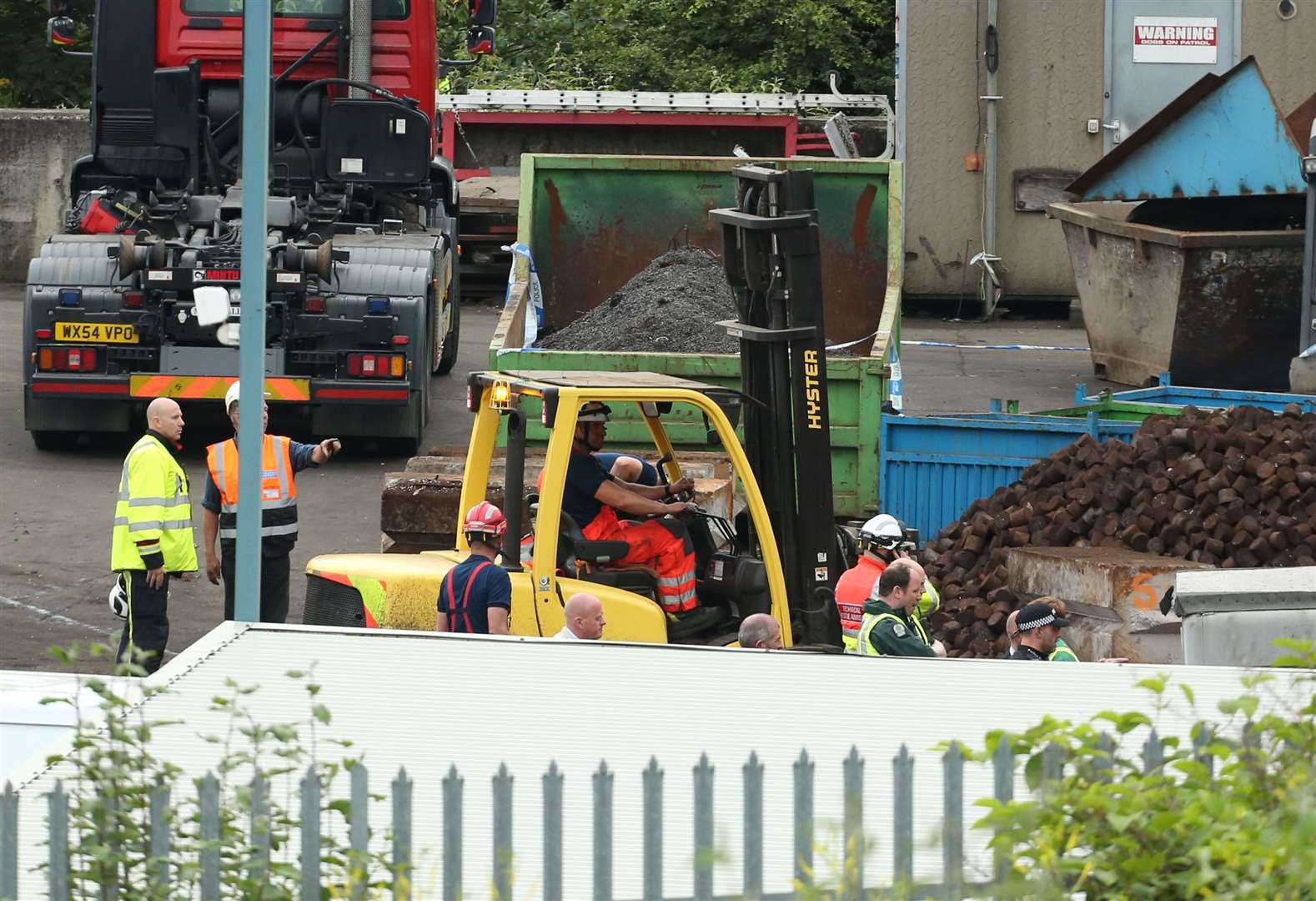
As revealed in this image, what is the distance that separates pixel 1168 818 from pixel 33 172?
1929cm

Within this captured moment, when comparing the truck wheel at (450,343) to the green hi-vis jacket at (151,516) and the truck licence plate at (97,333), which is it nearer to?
the truck licence plate at (97,333)

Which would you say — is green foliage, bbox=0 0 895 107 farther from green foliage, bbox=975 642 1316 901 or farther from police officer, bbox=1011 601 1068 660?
green foliage, bbox=975 642 1316 901

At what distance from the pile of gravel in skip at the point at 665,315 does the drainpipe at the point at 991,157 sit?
6888 mm

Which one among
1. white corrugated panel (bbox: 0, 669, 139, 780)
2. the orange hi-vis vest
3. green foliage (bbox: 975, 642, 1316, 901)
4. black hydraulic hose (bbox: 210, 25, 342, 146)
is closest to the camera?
green foliage (bbox: 975, 642, 1316, 901)

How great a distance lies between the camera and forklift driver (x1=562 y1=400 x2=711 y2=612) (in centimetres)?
684

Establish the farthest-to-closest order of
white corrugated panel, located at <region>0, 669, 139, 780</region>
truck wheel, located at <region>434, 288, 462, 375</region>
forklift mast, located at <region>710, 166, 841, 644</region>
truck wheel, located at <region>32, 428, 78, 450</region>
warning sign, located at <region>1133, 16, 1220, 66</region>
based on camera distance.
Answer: warning sign, located at <region>1133, 16, 1220, 66</region> → truck wheel, located at <region>434, 288, 462, 375</region> → truck wheel, located at <region>32, 428, 78, 450</region> → forklift mast, located at <region>710, 166, 841, 644</region> → white corrugated panel, located at <region>0, 669, 139, 780</region>

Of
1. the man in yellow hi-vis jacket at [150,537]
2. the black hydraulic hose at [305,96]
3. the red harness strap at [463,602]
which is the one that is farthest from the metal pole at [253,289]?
the black hydraulic hose at [305,96]

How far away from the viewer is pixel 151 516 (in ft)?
27.1

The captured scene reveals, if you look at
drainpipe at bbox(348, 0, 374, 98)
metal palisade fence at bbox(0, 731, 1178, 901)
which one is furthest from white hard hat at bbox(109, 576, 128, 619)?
drainpipe at bbox(348, 0, 374, 98)

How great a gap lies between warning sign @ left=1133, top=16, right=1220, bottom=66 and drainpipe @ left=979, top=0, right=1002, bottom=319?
4.30 ft

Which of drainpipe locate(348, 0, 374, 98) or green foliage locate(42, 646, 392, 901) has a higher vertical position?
drainpipe locate(348, 0, 374, 98)

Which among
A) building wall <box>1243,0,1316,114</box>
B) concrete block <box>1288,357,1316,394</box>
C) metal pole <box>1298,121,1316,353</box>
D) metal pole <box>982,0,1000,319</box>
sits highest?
building wall <box>1243,0,1316,114</box>

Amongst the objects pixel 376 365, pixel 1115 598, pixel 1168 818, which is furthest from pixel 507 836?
pixel 376 365

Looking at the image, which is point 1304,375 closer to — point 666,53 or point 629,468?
point 629,468
